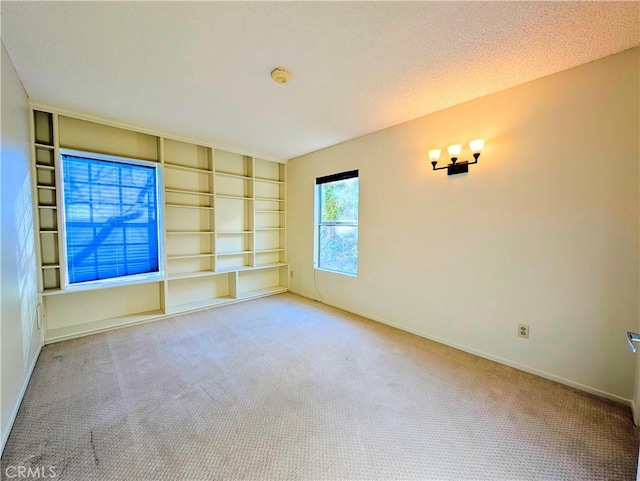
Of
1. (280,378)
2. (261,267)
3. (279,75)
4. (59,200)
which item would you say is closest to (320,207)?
(261,267)

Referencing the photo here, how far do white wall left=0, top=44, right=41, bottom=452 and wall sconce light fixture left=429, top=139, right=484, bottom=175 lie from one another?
3.38 meters

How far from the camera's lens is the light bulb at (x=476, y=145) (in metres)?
2.28

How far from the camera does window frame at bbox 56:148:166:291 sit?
8.91ft

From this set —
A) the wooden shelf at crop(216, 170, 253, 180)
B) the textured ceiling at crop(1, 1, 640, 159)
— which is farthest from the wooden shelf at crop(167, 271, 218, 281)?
the textured ceiling at crop(1, 1, 640, 159)

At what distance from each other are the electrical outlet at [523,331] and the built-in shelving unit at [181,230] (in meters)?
3.44

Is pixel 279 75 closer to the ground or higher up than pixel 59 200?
higher up

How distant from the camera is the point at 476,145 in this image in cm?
229

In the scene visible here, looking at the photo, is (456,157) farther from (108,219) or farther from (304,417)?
(108,219)

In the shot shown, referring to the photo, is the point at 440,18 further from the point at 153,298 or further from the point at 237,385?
the point at 153,298

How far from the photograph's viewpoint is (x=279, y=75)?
1965 mm

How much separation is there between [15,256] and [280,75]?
7.78 ft

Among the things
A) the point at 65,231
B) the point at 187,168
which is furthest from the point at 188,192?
the point at 65,231

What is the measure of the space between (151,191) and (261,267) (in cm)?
192

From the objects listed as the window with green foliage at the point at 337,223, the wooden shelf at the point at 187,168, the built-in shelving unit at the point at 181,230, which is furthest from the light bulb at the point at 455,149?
the wooden shelf at the point at 187,168
